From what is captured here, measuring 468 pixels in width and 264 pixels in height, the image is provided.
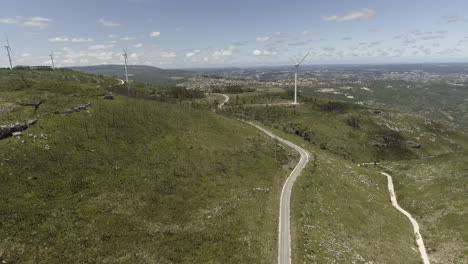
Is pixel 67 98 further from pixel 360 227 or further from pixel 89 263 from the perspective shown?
pixel 360 227

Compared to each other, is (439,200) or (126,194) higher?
(126,194)

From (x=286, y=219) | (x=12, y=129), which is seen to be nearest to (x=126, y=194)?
(x=12, y=129)

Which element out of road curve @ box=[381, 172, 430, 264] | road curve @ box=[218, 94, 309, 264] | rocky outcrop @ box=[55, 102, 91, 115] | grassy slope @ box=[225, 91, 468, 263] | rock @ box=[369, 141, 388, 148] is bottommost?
rock @ box=[369, 141, 388, 148]

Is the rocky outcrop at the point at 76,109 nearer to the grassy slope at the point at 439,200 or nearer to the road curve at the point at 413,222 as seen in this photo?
the road curve at the point at 413,222

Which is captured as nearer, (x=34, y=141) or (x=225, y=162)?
(x=34, y=141)

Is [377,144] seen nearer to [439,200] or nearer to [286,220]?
[439,200]

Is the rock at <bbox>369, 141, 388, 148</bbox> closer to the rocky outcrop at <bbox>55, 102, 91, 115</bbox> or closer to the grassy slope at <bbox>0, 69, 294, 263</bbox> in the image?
the grassy slope at <bbox>0, 69, 294, 263</bbox>

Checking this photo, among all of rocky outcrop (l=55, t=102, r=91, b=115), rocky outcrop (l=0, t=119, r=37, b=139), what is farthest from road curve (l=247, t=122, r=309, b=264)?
rocky outcrop (l=55, t=102, r=91, b=115)

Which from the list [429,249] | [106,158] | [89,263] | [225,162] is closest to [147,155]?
[106,158]

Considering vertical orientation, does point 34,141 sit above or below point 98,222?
above
